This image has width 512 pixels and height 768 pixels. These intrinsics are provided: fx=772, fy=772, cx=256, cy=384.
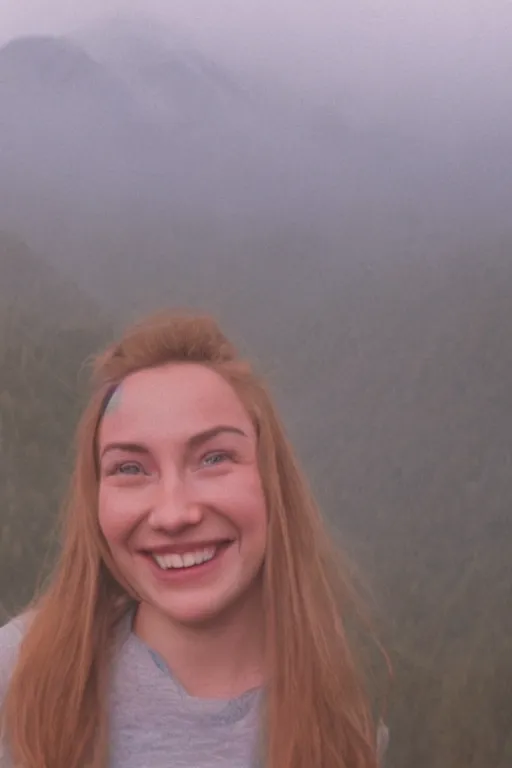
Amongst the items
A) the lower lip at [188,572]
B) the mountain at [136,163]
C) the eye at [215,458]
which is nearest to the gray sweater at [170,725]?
the lower lip at [188,572]

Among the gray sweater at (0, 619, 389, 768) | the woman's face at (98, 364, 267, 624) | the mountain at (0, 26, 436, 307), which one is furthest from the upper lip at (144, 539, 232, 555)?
the mountain at (0, 26, 436, 307)

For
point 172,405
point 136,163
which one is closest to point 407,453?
point 172,405

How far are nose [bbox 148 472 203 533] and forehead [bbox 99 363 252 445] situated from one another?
43mm

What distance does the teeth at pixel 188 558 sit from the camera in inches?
28.0

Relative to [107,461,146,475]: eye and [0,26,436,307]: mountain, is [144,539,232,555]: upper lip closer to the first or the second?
[107,461,146,475]: eye

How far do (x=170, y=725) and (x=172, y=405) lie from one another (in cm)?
31

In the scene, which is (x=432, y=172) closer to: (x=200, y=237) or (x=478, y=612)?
(x=200, y=237)

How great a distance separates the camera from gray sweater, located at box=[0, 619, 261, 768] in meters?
0.75

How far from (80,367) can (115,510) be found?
0.19 metres

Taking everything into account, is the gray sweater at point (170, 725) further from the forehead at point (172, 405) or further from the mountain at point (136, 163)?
the mountain at point (136, 163)

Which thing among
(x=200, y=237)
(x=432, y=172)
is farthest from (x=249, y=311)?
(x=432, y=172)

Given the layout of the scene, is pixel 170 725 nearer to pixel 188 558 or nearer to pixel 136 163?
pixel 188 558

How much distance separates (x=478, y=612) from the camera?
899 millimetres

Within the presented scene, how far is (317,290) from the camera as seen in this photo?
2.94ft
